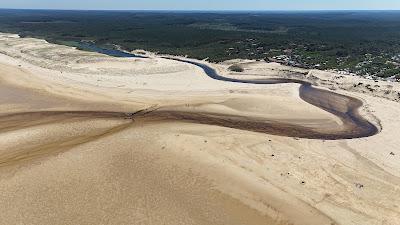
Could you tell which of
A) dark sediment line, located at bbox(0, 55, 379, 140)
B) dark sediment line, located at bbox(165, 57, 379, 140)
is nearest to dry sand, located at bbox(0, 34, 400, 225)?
dark sediment line, located at bbox(0, 55, 379, 140)

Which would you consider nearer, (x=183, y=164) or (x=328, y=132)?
(x=183, y=164)

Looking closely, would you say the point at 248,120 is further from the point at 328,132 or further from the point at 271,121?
the point at 328,132

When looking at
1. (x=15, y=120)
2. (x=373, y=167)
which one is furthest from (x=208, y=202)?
(x=15, y=120)

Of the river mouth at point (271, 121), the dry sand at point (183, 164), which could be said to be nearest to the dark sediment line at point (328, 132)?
the river mouth at point (271, 121)

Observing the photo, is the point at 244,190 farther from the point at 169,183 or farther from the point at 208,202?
the point at 169,183

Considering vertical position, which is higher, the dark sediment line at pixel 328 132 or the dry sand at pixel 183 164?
the dry sand at pixel 183 164

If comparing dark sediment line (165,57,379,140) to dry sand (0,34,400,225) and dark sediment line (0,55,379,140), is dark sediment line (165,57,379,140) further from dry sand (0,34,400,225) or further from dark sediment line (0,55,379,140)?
dry sand (0,34,400,225)

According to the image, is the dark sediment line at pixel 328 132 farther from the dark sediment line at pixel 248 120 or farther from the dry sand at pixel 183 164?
the dry sand at pixel 183 164

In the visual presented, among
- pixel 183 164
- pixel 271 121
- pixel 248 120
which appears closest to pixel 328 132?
pixel 271 121
